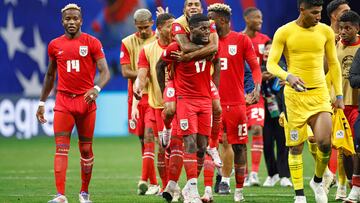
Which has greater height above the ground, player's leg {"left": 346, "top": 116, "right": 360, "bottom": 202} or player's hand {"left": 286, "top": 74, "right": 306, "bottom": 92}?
player's hand {"left": 286, "top": 74, "right": 306, "bottom": 92}

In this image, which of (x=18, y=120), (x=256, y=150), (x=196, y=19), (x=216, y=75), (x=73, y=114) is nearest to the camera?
(x=196, y=19)

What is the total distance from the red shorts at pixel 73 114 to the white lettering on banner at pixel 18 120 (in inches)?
598

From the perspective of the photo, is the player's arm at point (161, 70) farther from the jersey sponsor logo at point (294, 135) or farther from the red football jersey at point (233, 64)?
the jersey sponsor logo at point (294, 135)

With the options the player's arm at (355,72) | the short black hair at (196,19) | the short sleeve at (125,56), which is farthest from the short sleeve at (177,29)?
the short sleeve at (125,56)

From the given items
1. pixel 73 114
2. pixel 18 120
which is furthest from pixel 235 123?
pixel 18 120

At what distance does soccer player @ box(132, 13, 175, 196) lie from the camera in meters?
15.6

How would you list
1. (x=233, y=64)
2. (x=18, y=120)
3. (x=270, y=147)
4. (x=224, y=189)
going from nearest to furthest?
(x=233, y=64)
(x=224, y=189)
(x=270, y=147)
(x=18, y=120)

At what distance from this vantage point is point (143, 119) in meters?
17.0

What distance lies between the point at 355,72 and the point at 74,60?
11.8 feet

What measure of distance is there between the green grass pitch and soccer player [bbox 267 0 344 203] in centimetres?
135

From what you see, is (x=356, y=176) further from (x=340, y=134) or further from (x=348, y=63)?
(x=348, y=63)

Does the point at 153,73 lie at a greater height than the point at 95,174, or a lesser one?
greater

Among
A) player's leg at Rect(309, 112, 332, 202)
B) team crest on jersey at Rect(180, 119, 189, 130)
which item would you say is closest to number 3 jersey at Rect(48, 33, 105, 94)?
team crest on jersey at Rect(180, 119, 189, 130)

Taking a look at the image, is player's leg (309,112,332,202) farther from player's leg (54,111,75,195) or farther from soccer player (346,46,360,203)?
player's leg (54,111,75,195)
